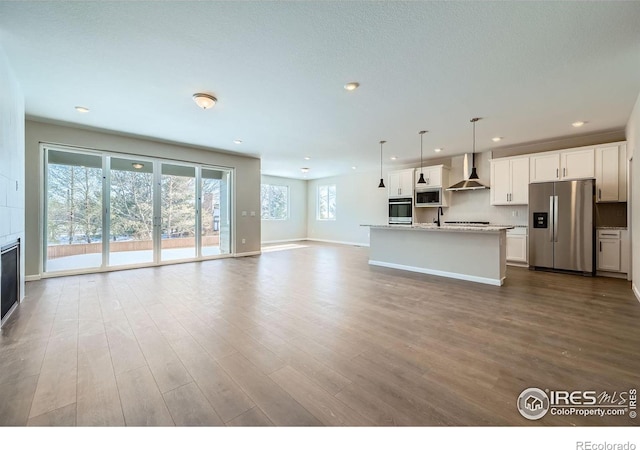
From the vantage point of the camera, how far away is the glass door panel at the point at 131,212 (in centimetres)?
544

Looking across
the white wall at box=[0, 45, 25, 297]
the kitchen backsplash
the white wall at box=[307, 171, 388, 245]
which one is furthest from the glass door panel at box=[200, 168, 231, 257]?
the kitchen backsplash

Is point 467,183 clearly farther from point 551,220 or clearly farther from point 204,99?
point 204,99

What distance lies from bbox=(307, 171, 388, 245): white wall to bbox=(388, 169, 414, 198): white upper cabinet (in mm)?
1016

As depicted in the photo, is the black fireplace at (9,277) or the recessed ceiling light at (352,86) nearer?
the black fireplace at (9,277)

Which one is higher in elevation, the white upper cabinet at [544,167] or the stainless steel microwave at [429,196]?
the white upper cabinet at [544,167]

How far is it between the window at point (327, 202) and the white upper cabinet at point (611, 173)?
7.34 metres

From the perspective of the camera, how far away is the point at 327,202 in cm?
1105

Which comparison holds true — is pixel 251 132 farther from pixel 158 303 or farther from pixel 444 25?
pixel 444 25

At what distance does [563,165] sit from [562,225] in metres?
1.18

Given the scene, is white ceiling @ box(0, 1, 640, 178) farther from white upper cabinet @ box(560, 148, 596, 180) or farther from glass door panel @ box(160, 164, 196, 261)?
glass door panel @ box(160, 164, 196, 261)

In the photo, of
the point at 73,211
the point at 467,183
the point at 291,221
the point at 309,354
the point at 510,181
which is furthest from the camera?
the point at 291,221

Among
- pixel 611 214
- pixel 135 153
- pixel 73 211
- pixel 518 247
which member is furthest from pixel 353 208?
pixel 73 211

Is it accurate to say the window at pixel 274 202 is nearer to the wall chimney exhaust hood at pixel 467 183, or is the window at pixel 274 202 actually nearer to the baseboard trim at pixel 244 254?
the baseboard trim at pixel 244 254

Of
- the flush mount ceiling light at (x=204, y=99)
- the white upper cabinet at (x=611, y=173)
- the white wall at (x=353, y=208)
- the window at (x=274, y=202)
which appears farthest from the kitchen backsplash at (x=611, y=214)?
the window at (x=274, y=202)
